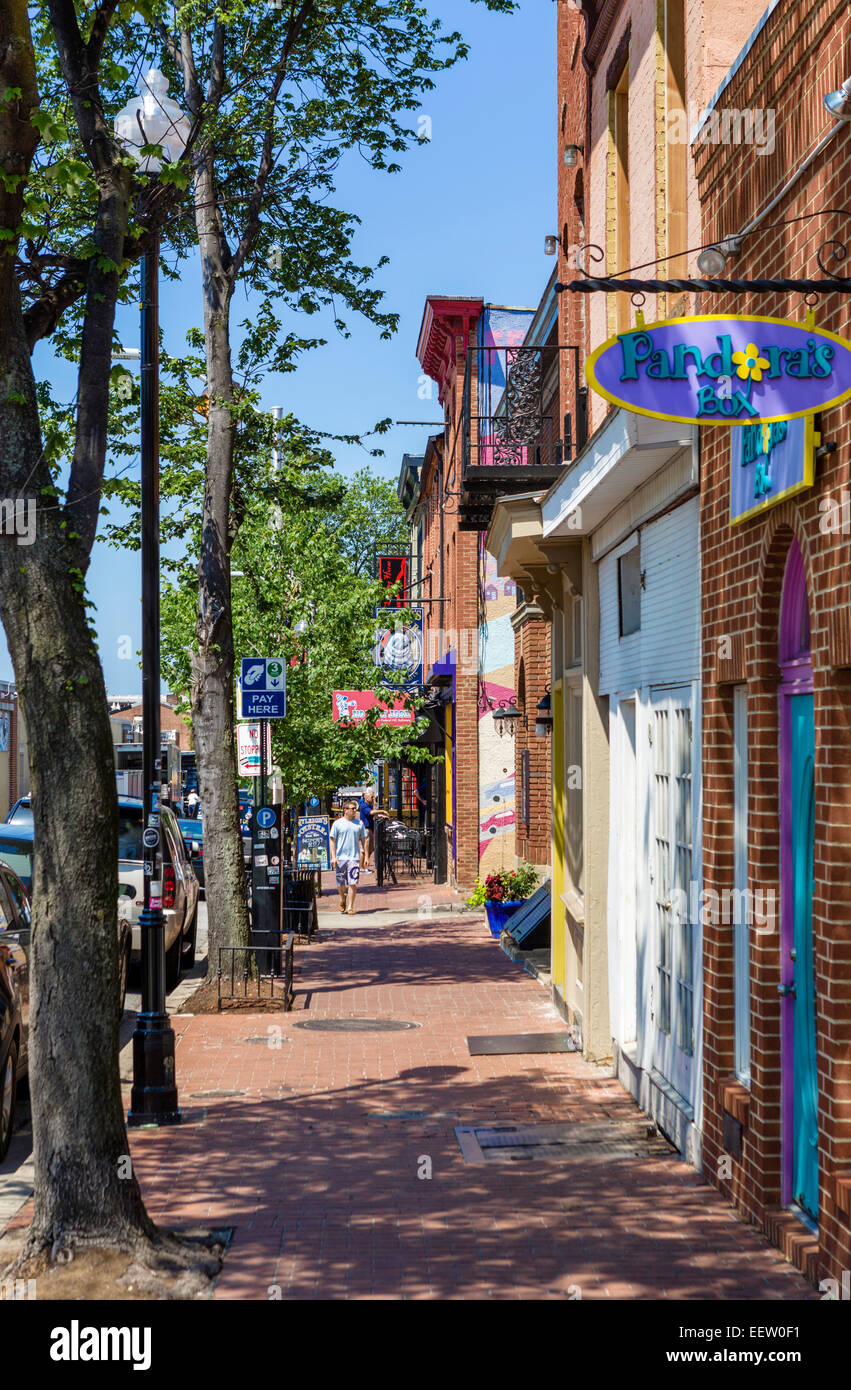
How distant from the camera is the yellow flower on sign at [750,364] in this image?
16.9ft

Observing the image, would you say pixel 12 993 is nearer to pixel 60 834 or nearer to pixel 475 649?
pixel 60 834

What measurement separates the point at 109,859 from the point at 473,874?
67.1 ft

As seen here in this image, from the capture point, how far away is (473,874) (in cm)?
2638

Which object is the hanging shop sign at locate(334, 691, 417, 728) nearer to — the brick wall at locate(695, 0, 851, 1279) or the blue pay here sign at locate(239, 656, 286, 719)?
the blue pay here sign at locate(239, 656, 286, 719)

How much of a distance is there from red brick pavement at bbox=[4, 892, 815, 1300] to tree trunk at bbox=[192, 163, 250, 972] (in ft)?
6.25

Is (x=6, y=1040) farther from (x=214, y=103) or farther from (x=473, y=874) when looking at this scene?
(x=473, y=874)

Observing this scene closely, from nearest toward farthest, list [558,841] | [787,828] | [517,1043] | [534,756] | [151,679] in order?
[787,828]
[151,679]
[517,1043]
[558,841]
[534,756]

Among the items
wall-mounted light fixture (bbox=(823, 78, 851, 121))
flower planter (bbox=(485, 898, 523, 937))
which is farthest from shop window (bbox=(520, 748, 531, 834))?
wall-mounted light fixture (bbox=(823, 78, 851, 121))

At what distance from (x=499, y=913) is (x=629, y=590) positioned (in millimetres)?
10124

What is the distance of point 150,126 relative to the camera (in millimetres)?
8773

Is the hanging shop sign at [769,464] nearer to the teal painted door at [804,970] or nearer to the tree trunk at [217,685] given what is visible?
the teal painted door at [804,970]

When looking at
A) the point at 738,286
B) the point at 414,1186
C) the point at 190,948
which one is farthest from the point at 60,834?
the point at 190,948

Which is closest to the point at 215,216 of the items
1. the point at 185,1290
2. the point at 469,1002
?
the point at 469,1002

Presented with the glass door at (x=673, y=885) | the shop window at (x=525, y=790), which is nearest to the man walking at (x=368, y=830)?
the shop window at (x=525, y=790)
